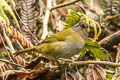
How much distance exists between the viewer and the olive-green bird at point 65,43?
2.45 metres

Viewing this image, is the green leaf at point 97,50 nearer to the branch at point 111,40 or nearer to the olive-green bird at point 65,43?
the olive-green bird at point 65,43

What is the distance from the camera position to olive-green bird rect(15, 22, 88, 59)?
245 cm

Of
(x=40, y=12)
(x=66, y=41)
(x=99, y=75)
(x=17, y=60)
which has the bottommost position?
(x=99, y=75)

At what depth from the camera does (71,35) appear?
2559 millimetres

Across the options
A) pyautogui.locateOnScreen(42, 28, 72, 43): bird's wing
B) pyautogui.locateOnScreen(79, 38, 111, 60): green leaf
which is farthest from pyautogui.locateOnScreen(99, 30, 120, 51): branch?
pyautogui.locateOnScreen(42, 28, 72, 43): bird's wing

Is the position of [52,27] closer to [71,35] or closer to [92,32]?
[92,32]

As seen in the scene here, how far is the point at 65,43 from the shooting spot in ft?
8.13

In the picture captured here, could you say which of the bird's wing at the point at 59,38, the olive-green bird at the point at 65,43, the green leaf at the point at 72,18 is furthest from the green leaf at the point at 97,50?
the green leaf at the point at 72,18

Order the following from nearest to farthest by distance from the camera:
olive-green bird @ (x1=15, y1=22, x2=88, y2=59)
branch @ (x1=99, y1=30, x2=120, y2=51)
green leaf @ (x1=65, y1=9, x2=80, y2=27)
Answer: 1. olive-green bird @ (x1=15, y1=22, x2=88, y2=59)
2. green leaf @ (x1=65, y1=9, x2=80, y2=27)
3. branch @ (x1=99, y1=30, x2=120, y2=51)

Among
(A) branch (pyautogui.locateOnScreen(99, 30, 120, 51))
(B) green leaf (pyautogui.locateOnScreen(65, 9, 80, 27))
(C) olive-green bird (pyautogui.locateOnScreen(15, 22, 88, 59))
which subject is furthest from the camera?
(A) branch (pyautogui.locateOnScreen(99, 30, 120, 51))

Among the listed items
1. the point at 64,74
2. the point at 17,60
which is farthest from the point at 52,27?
the point at 64,74

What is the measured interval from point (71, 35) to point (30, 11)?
3.68 feet

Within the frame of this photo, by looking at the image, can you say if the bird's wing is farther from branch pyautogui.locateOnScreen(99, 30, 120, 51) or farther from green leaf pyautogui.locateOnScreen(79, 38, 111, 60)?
branch pyautogui.locateOnScreen(99, 30, 120, 51)

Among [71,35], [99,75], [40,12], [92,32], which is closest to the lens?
[99,75]
